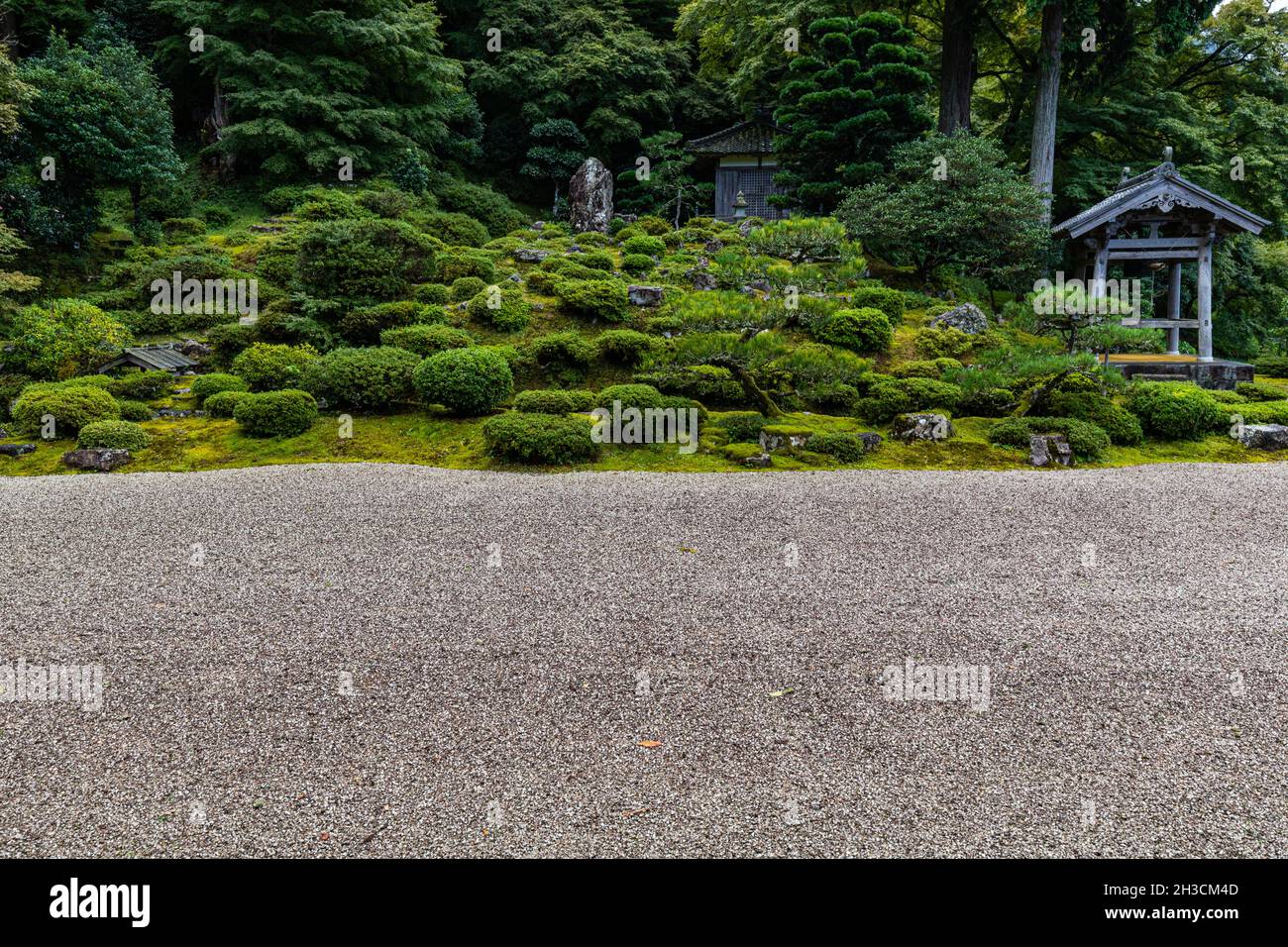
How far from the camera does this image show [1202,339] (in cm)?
1430

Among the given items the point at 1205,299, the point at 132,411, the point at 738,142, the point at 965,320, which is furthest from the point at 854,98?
the point at 132,411

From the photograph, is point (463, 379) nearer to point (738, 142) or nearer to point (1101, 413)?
point (1101, 413)

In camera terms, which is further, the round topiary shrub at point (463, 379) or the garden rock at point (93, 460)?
the round topiary shrub at point (463, 379)

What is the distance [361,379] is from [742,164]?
2101cm

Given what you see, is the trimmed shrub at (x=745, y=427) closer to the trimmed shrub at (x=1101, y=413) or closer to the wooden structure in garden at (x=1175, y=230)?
the trimmed shrub at (x=1101, y=413)

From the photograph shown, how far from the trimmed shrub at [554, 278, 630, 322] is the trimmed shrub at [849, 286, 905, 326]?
15.8 feet

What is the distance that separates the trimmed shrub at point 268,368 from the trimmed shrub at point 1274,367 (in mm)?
19358

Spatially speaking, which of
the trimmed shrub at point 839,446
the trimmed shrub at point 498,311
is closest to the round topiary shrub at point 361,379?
A: the trimmed shrub at point 498,311

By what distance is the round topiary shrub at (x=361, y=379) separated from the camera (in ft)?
37.6

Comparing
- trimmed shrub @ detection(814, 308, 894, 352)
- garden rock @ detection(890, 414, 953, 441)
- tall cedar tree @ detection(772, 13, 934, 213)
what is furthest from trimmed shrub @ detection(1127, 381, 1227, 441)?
tall cedar tree @ detection(772, 13, 934, 213)

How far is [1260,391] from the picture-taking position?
13023 mm

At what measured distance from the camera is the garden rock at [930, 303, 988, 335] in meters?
15.2

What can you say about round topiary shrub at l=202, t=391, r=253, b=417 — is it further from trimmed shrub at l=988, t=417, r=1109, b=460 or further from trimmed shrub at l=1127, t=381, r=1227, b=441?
trimmed shrub at l=1127, t=381, r=1227, b=441

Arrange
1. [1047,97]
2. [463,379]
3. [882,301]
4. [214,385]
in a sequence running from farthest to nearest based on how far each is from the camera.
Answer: [1047,97] → [882,301] → [214,385] → [463,379]
